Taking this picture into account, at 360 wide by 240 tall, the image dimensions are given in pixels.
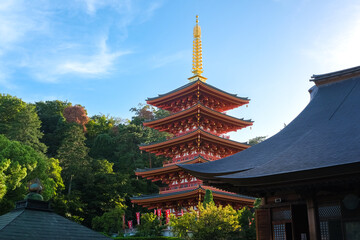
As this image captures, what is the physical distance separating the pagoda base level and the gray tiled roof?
1584 cm

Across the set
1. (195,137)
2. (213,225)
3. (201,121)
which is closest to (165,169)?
(195,137)

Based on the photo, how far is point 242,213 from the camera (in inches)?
979

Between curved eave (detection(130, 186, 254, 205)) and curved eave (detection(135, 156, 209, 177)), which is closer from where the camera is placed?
curved eave (detection(130, 186, 254, 205))

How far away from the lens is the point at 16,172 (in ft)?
95.9

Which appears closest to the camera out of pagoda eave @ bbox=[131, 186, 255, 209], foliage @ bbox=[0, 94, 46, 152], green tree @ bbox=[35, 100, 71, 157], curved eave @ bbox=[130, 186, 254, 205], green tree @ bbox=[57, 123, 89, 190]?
curved eave @ bbox=[130, 186, 254, 205]

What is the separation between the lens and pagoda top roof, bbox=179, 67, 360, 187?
946cm

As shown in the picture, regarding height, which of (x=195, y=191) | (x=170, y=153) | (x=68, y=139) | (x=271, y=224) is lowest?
(x=271, y=224)

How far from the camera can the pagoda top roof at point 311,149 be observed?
946 centimetres

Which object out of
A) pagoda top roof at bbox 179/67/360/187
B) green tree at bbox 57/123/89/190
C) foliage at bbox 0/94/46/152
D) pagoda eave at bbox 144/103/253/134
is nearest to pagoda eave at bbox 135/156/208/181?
pagoda eave at bbox 144/103/253/134

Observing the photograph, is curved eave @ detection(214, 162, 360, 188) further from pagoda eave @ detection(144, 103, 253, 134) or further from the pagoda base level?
pagoda eave @ detection(144, 103, 253, 134)

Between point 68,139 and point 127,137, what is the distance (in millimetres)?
8003

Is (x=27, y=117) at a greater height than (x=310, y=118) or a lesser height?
greater

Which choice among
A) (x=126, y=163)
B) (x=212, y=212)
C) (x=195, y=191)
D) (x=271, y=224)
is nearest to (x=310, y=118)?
(x=271, y=224)

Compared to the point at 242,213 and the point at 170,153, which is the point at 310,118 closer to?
the point at 242,213
